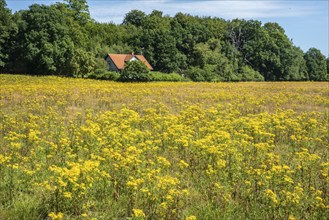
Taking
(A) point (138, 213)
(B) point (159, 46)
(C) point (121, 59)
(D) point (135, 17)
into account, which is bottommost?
(A) point (138, 213)

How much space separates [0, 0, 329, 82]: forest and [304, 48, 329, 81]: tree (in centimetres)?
27

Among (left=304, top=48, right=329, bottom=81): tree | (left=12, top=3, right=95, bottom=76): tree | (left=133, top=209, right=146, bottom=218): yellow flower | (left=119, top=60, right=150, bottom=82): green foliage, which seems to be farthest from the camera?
(left=304, top=48, right=329, bottom=81): tree

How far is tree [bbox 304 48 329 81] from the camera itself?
307 ft

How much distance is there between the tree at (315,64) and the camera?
A: 3686 inches

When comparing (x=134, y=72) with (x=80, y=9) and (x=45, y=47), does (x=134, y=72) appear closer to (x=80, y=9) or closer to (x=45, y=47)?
(x=45, y=47)

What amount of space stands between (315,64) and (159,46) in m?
48.8

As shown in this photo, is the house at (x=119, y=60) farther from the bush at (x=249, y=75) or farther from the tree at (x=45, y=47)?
the bush at (x=249, y=75)

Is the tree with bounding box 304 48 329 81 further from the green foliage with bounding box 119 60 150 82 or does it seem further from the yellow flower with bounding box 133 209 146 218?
the yellow flower with bounding box 133 209 146 218

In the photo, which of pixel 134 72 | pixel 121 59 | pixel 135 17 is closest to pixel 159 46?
pixel 121 59

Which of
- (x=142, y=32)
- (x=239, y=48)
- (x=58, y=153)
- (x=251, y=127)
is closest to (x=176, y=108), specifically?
(x=251, y=127)

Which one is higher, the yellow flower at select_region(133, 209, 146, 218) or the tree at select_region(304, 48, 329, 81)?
the tree at select_region(304, 48, 329, 81)

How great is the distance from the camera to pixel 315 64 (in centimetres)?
9500

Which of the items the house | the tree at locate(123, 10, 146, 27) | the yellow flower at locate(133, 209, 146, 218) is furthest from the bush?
the yellow flower at locate(133, 209, 146, 218)

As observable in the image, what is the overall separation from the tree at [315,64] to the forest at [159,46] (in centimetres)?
27
